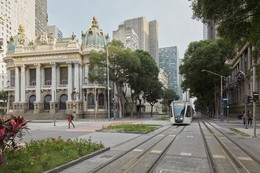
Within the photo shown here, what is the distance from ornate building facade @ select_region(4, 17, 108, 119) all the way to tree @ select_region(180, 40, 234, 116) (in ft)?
68.3

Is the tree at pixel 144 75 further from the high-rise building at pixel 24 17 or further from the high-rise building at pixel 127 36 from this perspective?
the high-rise building at pixel 24 17

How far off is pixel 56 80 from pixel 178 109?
131 ft

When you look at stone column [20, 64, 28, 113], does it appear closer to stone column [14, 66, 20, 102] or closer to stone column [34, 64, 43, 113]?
stone column [14, 66, 20, 102]

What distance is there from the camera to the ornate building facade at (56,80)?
201ft

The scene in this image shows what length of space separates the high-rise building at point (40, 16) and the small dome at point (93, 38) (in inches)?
4009

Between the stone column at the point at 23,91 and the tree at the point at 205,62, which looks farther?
the stone column at the point at 23,91

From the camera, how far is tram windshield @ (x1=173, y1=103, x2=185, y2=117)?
3264cm

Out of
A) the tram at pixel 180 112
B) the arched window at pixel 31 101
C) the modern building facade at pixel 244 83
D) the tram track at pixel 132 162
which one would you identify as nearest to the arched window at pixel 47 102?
the arched window at pixel 31 101

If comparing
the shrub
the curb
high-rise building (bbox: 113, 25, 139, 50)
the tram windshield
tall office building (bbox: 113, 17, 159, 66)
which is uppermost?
tall office building (bbox: 113, 17, 159, 66)

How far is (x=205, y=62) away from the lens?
48844mm

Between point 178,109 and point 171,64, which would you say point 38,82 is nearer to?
point 178,109

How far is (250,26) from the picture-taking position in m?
12.1

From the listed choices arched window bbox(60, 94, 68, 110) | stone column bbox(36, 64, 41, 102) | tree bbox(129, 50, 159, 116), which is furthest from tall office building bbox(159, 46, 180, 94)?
stone column bbox(36, 64, 41, 102)

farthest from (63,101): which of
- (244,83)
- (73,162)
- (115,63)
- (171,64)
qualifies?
(171,64)
